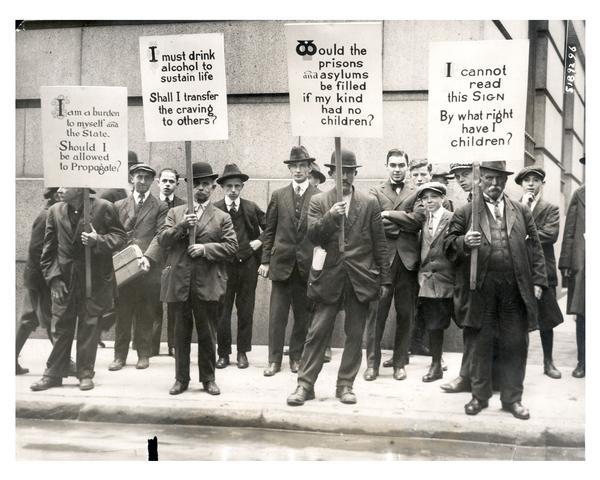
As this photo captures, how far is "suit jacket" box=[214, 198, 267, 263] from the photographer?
24.1ft

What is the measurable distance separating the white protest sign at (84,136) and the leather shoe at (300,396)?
2.57 metres

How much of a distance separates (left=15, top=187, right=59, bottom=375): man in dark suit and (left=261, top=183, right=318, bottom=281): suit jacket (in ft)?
6.99

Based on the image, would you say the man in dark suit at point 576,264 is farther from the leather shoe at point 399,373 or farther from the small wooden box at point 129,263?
the small wooden box at point 129,263

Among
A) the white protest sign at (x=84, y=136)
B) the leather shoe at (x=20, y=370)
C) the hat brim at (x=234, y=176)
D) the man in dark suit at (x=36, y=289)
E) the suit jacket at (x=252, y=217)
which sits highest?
the white protest sign at (x=84, y=136)

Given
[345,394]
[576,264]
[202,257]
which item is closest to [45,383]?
[202,257]

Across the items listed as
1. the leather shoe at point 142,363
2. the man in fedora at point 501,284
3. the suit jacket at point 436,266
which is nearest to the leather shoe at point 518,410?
the man in fedora at point 501,284

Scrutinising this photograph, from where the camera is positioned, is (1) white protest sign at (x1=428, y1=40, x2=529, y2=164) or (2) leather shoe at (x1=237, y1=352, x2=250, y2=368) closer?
(1) white protest sign at (x1=428, y1=40, x2=529, y2=164)

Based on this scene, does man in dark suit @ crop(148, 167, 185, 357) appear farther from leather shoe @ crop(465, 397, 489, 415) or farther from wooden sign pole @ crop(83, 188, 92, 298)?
leather shoe @ crop(465, 397, 489, 415)

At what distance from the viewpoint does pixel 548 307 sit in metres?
6.81

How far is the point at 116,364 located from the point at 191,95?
2.76 m

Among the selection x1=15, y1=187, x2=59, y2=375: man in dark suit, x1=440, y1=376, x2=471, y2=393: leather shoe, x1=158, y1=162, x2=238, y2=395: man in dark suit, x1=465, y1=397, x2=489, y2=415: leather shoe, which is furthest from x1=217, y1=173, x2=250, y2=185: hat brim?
x1=465, y1=397, x2=489, y2=415: leather shoe

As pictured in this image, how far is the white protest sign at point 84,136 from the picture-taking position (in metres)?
7.02
